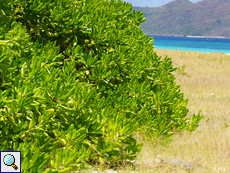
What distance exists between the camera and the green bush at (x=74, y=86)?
6.15ft

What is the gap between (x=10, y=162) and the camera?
1.64 m

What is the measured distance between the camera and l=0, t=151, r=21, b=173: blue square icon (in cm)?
160

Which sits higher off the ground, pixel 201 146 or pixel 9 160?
pixel 9 160

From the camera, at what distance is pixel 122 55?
323cm

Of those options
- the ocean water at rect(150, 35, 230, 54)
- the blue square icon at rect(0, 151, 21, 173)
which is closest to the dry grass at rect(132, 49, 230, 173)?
the blue square icon at rect(0, 151, 21, 173)

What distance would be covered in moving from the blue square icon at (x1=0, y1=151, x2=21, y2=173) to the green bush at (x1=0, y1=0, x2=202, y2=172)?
0.07 m

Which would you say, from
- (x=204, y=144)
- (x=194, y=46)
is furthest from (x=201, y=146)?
(x=194, y=46)

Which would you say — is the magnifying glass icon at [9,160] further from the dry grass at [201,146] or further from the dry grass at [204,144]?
the dry grass at [204,144]

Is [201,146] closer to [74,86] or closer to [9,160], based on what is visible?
[74,86]

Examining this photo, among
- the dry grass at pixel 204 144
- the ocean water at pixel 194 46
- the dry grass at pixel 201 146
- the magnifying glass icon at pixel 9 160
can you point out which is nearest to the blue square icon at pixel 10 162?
the magnifying glass icon at pixel 9 160

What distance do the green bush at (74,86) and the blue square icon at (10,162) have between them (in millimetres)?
72

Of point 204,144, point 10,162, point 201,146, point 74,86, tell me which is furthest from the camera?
point 204,144

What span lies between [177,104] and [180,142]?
0.85 m

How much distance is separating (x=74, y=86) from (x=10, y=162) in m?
0.80
